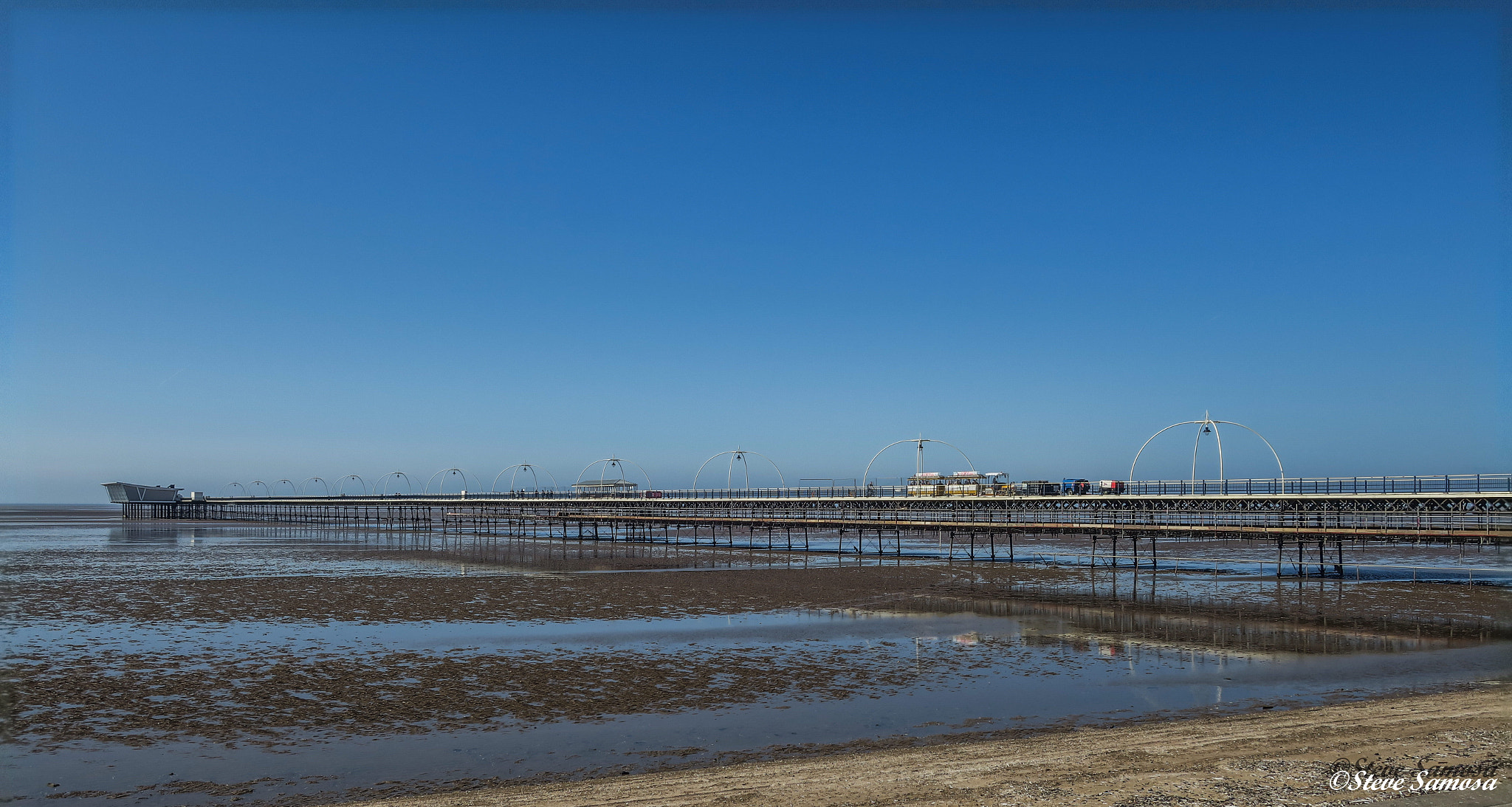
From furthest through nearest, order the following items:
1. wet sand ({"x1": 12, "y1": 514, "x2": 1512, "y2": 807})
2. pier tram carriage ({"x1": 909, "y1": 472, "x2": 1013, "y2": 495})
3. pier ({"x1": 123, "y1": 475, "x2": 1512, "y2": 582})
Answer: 1. pier tram carriage ({"x1": 909, "y1": 472, "x2": 1013, "y2": 495})
2. pier ({"x1": 123, "y1": 475, "x2": 1512, "y2": 582})
3. wet sand ({"x1": 12, "y1": 514, "x2": 1512, "y2": 807})

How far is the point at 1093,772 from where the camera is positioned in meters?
11.3

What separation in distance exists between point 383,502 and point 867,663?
114 metres

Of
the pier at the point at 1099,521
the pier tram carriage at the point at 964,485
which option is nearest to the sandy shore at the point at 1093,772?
the pier at the point at 1099,521

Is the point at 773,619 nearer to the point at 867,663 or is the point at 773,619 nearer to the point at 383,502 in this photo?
the point at 867,663

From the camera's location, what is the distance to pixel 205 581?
3916cm

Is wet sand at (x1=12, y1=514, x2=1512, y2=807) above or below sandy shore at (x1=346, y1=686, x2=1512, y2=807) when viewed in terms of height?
below

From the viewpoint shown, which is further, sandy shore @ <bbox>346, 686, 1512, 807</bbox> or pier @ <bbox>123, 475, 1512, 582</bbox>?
pier @ <bbox>123, 475, 1512, 582</bbox>

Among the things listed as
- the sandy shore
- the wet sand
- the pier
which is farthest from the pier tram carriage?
the sandy shore

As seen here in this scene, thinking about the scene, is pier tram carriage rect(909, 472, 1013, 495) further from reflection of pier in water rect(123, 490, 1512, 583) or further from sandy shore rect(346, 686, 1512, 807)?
sandy shore rect(346, 686, 1512, 807)

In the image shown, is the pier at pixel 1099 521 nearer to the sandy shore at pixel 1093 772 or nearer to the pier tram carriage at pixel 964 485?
the pier tram carriage at pixel 964 485

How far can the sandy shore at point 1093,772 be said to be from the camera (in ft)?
34.0

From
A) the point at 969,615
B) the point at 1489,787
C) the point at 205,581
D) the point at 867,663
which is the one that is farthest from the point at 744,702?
the point at 205,581

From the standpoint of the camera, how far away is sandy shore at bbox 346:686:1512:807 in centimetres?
1036

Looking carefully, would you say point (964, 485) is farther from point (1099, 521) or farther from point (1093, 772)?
point (1093, 772)
